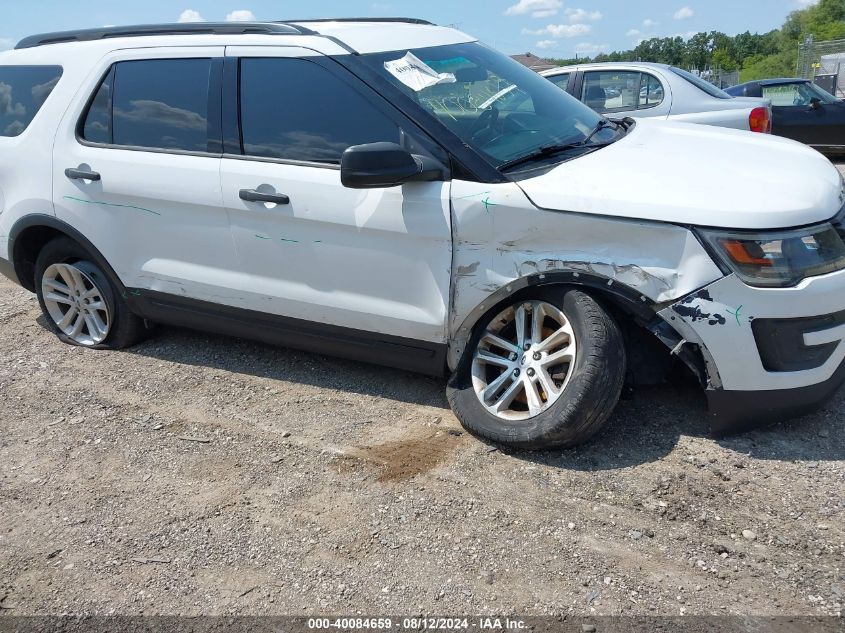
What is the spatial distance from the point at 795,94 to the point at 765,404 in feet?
38.0

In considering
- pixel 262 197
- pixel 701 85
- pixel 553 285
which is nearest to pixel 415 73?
pixel 262 197

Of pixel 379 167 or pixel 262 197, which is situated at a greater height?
pixel 379 167

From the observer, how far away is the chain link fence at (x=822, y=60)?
26.9 meters

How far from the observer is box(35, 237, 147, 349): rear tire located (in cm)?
475

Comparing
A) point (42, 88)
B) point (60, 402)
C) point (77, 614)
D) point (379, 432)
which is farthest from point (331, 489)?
point (42, 88)

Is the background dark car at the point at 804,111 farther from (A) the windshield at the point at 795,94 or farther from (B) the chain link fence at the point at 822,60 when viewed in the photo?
(B) the chain link fence at the point at 822,60

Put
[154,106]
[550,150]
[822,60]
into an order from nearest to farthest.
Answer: [550,150] → [154,106] → [822,60]

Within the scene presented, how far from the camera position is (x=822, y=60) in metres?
28.8

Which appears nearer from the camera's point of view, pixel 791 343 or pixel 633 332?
pixel 791 343

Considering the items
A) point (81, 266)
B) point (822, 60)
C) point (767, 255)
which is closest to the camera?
point (767, 255)

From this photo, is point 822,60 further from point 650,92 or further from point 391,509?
point 391,509

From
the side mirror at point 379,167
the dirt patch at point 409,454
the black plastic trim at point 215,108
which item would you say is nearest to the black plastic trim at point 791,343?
the dirt patch at point 409,454

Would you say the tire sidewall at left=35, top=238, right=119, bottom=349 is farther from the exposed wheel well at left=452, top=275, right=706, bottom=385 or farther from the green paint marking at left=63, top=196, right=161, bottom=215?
the exposed wheel well at left=452, top=275, right=706, bottom=385

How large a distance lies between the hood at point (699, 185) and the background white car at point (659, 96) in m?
4.25
